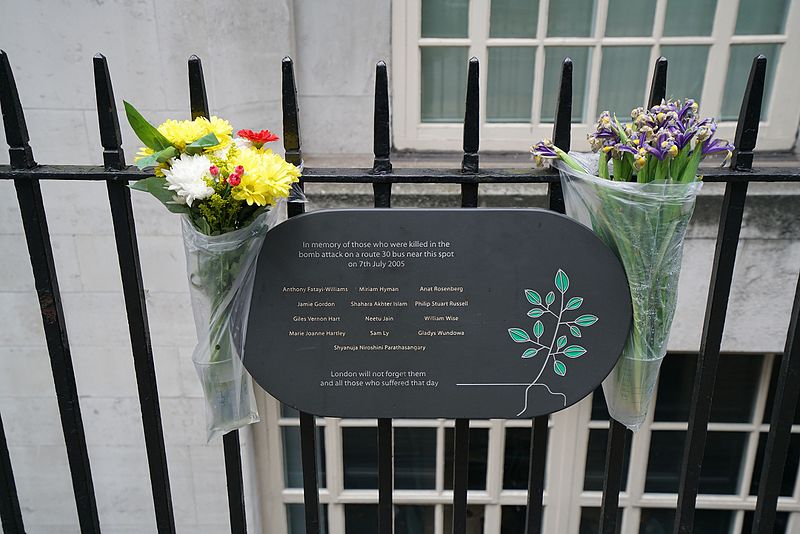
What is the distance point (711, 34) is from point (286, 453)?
10.9 feet

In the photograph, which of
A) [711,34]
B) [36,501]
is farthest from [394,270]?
[36,501]

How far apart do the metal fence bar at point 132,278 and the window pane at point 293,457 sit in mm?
2207

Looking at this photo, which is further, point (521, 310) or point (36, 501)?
point (36, 501)

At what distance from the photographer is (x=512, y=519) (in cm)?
398

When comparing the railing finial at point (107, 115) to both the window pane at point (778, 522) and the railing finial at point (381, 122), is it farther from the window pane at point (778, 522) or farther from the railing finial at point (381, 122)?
the window pane at point (778, 522)

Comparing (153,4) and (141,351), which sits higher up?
(153,4)

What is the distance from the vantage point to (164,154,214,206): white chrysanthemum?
45.4 inches

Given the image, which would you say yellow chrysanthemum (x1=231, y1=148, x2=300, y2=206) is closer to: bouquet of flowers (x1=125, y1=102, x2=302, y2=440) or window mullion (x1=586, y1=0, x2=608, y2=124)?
bouquet of flowers (x1=125, y1=102, x2=302, y2=440)

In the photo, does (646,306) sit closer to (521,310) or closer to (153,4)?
(521,310)

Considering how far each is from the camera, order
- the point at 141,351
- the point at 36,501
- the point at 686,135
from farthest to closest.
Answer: the point at 36,501
the point at 141,351
the point at 686,135

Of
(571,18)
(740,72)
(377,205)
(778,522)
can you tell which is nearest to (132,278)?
(377,205)

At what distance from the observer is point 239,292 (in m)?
1.34

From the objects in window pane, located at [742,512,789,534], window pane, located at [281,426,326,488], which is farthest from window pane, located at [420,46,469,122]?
window pane, located at [742,512,789,534]

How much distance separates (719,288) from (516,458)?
8.85 feet
